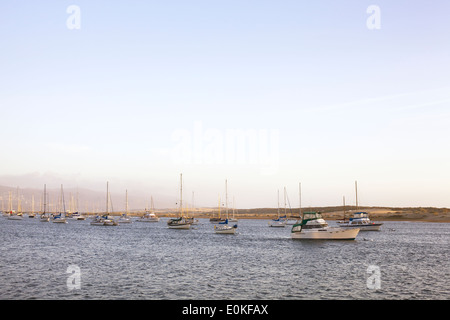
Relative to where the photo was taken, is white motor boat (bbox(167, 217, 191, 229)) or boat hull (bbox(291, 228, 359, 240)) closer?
boat hull (bbox(291, 228, 359, 240))

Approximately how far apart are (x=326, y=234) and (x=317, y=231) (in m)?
1.72

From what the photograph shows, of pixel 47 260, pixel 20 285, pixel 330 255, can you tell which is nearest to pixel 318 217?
pixel 330 255

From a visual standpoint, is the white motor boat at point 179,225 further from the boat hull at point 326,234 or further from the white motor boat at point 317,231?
the white motor boat at point 317,231

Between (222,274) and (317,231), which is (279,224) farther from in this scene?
(222,274)

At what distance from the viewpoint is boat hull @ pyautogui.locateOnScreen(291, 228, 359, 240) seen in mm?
71688

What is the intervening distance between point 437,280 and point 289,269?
1289 centimetres

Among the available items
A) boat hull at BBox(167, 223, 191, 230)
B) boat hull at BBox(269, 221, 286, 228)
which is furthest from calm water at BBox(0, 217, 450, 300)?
boat hull at BBox(269, 221, 286, 228)

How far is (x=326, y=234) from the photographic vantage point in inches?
2827

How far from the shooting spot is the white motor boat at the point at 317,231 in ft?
236

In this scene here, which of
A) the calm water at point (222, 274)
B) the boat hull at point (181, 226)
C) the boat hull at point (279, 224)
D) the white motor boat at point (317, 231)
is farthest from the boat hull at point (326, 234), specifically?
the boat hull at point (279, 224)

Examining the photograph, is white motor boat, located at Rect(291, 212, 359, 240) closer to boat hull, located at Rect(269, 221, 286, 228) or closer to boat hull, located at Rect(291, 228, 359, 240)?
boat hull, located at Rect(291, 228, 359, 240)
